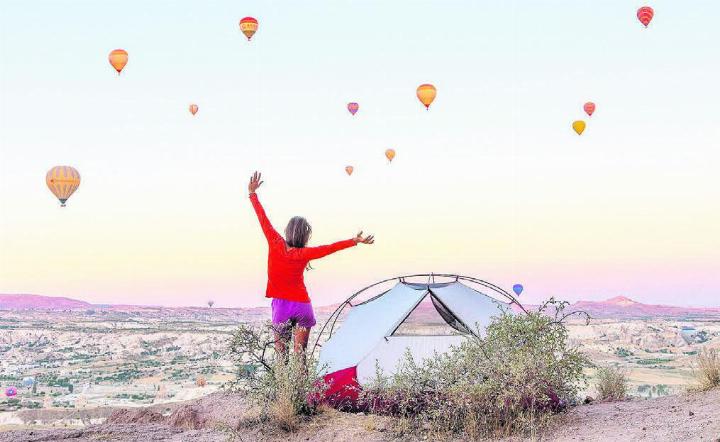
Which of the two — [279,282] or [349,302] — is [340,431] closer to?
[279,282]

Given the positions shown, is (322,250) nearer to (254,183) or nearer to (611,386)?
(254,183)

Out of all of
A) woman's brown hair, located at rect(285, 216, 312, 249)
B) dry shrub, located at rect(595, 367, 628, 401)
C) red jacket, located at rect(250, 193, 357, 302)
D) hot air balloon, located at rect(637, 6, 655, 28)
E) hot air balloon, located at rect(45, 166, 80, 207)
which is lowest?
dry shrub, located at rect(595, 367, 628, 401)

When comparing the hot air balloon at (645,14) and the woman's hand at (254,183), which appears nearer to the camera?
the woman's hand at (254,183)

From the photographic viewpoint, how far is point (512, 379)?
34.7 feet

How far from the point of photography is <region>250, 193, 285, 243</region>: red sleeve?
11656 mm

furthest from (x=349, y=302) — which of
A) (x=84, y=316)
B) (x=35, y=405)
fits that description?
(x=84, y=316)

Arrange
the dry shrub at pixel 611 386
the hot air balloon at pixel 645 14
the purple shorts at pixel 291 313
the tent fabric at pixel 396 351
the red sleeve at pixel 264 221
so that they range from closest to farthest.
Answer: the purple shorts at pixel 291 313 → the red sleeve at pixel 264 221 → the tent fabric at pixel 396 351 → the dry shrub at pixel 611 386 → the hot air balloon at pixel 645 14

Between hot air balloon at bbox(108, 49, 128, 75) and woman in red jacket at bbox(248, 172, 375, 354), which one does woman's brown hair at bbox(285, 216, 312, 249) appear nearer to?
woman in red jacket at bbox(248, 172, 375, 354)

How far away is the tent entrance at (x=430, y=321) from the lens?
42.4 ft


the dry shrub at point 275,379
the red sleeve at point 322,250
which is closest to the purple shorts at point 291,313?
the dry shrub at point 275,379

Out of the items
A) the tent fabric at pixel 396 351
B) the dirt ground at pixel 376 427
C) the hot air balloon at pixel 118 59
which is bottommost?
the dirt ground at pixel 376 427

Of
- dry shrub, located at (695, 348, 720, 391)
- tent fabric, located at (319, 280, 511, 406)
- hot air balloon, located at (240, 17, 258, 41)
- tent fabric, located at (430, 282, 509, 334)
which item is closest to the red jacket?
tent fabric, located at (319, 280, 511, 406)

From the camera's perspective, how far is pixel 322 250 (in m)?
11.3

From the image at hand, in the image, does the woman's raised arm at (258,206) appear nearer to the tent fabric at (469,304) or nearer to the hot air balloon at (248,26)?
the tent fabric at (469,304)
